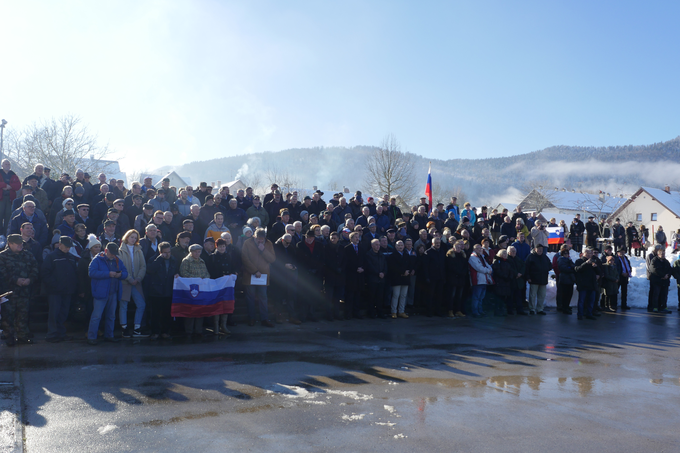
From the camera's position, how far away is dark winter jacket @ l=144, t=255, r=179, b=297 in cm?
991

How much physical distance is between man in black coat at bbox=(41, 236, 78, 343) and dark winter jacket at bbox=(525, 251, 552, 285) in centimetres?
1171

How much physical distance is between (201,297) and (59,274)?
2530mm

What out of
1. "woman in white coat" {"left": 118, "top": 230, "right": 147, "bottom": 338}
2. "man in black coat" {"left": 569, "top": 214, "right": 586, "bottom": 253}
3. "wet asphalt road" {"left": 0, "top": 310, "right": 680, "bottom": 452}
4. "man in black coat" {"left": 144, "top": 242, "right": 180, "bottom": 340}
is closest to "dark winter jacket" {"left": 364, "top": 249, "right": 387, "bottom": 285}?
"wet asphalt road" {"left": 0, "top": 310, "right": 680, "bottom": 452}

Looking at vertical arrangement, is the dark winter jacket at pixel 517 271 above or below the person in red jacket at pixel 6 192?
below

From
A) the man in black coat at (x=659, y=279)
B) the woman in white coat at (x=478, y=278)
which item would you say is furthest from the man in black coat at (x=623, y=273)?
the woman in white coat at (x=478, y=278)

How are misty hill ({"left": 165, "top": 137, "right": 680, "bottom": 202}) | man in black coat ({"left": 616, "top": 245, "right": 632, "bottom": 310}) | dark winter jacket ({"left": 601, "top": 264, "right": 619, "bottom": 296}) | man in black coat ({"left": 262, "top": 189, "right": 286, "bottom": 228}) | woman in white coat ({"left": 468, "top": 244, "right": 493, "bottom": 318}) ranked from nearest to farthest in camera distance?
woman in white coat ({"left": 468, "top": 244, "right": 493, "bottom": 318}) < dark winter jacket ({"left": 601, "top": 264, "right": 619, "bottom": 296}) < man in black coat ({"left": 262, "top": 189, "right": 286, "bottom": 228}) < man in black coat ({"left": 616, "top": 245, "right": 632, "bottom": 310}) < misty hill ({"left": 165, "top": 137, "right": 680, "bottom": 202})

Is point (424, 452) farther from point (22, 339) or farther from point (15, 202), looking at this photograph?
point (15, 202)

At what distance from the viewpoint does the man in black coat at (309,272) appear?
12.4 metres

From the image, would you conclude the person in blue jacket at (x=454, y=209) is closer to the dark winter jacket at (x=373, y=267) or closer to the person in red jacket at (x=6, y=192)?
the dark winter jacket at (x=373, y=267)

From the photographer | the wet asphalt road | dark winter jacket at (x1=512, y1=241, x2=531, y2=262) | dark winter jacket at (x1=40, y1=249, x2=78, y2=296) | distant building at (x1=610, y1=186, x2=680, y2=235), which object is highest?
distant building at (x1=610, y1=186, x2=680, y2=235)

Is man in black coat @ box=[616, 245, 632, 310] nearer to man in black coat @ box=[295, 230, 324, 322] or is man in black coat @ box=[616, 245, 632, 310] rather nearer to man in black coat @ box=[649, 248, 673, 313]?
man in black coat @ box=[649, 248, 673, 313]

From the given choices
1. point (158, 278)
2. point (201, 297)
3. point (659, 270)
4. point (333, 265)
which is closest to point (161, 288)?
point (158, 278)

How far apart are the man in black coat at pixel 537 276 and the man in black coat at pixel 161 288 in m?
9.97

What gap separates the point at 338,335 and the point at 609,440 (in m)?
6.19
